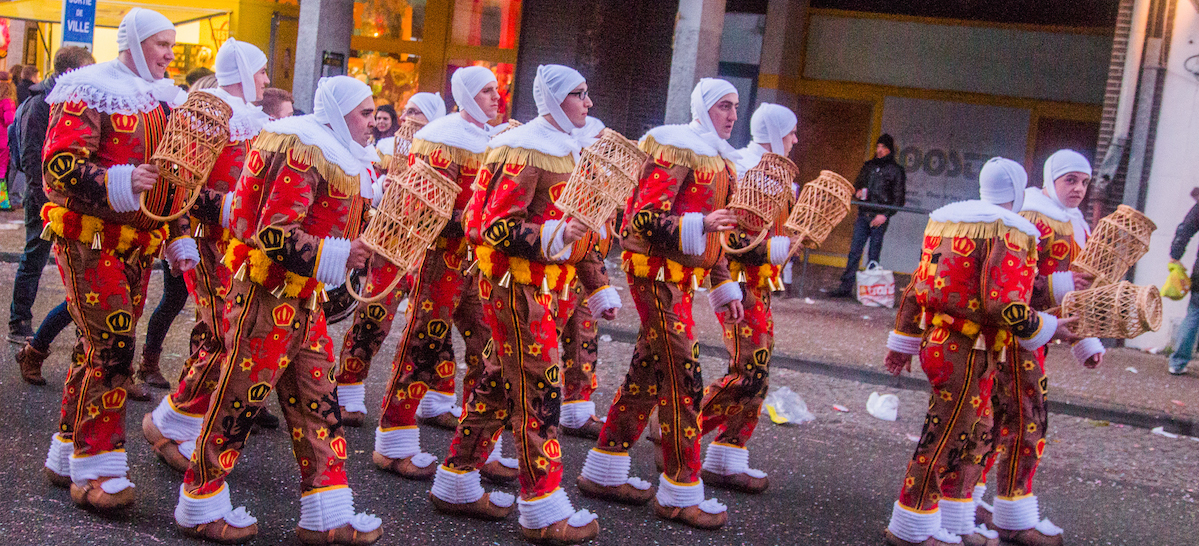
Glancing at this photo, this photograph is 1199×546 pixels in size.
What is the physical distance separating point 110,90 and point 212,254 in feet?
3.49

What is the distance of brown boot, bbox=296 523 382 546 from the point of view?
14.5 feet

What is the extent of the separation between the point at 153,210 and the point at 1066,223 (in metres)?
4.15

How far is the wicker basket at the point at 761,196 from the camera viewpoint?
5336 mm

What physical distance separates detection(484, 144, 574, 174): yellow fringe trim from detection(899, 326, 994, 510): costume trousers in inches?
72.4

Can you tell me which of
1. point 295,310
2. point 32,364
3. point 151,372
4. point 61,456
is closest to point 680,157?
point 295,310

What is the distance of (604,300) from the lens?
5.49 m

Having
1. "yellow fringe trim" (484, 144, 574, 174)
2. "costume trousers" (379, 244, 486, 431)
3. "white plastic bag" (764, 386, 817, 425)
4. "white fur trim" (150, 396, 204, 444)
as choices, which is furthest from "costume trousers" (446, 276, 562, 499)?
"white plastic bag" (764, 386, 817, 425)

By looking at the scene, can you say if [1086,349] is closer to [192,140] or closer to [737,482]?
[737,482]

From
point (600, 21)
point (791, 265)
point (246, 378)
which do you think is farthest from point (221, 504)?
point (600, 21)

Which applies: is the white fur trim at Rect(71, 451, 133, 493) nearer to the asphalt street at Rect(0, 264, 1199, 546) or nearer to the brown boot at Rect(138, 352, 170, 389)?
the asphalt street at Rect(0, 264, 1199, 546)

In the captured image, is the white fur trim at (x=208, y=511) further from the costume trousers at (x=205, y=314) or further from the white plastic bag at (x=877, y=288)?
the white plastic bag at (x=877, y=288)

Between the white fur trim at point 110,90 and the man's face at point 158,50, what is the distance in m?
0.07

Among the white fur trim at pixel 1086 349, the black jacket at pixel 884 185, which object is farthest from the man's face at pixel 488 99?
the black jacket at pixel 884 185

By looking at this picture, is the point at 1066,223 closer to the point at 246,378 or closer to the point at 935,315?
the point at 935,315
